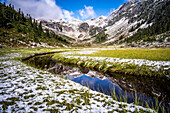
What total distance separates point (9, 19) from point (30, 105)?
200 m

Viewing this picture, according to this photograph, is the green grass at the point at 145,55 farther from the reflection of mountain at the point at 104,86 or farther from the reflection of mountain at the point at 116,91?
the reflection of mountain at the point at 116,91

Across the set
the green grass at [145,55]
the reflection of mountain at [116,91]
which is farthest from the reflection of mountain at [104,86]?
the green grass at [145,55]

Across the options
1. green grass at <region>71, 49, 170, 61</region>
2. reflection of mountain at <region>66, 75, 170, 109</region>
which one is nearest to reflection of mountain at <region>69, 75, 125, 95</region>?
reflection of mountain at <region>66, 75, 170, 109</region>

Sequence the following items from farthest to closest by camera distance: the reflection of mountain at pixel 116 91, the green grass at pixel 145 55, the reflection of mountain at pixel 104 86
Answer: the green grass at pixel 145 55, the reflection of mountain at pixel 104 86, the reflection of mountain at pixel 116 91

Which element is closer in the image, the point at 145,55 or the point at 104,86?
the point at 104,86

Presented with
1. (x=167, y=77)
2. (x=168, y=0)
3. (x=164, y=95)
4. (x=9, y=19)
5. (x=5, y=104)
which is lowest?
(x=164, y=95)

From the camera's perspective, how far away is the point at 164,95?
25.3 feet

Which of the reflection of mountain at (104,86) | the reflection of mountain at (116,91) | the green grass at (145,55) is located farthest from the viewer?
the green grass at (145,55)

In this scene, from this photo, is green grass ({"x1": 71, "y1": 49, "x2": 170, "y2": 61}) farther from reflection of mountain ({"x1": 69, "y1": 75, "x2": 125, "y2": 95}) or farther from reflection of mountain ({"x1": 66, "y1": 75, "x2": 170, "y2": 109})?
reflection of mountain ({"x1": 66, "y1": 75, "x2": 170, "y2": 109})

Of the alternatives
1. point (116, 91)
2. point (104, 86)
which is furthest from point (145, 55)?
point (116, 91)

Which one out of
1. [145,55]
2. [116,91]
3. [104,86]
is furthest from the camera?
[145,55]

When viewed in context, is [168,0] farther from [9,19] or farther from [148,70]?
[9,19]

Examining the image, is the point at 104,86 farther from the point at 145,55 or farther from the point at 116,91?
the point at 145,55

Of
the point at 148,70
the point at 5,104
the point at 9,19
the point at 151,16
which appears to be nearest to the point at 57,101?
the point at 5,104
